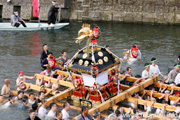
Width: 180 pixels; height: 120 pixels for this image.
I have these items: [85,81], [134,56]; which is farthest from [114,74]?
[134,56]

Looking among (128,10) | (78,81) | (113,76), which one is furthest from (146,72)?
(128,10)

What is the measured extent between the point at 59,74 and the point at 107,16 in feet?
44.1

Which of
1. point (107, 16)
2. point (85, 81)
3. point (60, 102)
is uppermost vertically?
point (107, 16)

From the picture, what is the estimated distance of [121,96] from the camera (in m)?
10.8

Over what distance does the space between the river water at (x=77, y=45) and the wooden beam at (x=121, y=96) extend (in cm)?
290

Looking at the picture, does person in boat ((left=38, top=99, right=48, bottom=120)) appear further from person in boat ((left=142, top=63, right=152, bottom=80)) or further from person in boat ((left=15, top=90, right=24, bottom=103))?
person in boat ((left=142, top=63, right=152, bottom=80))

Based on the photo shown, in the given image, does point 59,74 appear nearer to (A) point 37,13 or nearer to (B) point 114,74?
(B) point 114,74

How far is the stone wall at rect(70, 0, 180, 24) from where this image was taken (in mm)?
24359

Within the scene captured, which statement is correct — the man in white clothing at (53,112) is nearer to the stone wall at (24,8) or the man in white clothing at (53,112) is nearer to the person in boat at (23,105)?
the person in boat at (23,105)

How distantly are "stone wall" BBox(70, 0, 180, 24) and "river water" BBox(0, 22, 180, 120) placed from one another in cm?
74

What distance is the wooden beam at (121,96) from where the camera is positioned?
33.1ft

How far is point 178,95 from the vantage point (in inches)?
435

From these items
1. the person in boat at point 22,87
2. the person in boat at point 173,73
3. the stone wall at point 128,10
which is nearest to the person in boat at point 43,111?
the person in boat at point 22,87

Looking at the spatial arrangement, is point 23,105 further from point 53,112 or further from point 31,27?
point 31,27
